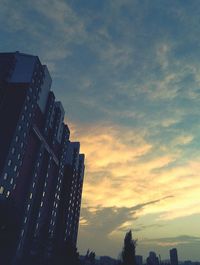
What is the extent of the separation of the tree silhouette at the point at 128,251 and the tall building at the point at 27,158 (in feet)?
81.5

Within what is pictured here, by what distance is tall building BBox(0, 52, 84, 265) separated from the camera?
219 ft

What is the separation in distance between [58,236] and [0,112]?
6414 cm

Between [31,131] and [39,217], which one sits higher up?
[31,131]

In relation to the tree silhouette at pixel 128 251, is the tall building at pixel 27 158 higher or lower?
higher

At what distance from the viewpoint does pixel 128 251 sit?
60.6 m

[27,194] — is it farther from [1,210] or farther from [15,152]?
[1,210]

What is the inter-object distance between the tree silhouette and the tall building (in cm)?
2485

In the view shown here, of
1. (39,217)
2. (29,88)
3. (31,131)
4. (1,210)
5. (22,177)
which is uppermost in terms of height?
(29,88)

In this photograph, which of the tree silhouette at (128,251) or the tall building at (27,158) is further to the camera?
the tall building at (27,158)

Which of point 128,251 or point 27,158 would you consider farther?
point 27,158

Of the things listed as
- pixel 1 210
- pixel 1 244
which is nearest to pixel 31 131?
pixel 1 210

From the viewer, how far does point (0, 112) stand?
245 ft

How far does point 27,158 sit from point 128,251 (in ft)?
129

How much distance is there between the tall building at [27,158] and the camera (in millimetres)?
66688
